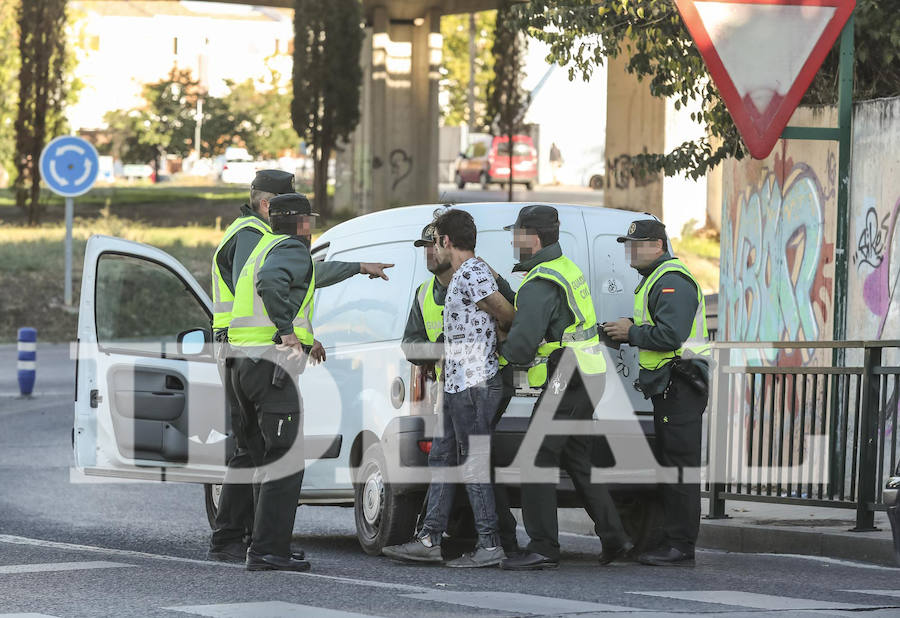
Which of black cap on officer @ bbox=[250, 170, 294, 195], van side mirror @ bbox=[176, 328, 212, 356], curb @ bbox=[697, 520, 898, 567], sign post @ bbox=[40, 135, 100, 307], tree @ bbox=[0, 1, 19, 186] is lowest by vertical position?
curb @ bbox=[697, 520, 898, 567]

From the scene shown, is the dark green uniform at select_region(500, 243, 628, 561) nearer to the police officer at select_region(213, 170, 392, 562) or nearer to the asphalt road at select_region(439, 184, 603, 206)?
the police officer at select_region(213, 170, 392, 562)

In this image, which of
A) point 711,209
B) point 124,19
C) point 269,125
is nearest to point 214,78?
point 124,19

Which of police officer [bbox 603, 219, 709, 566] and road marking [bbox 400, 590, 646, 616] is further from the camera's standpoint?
police officer [bbox 603, 219, 709, 566]

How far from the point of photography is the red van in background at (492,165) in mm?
53500

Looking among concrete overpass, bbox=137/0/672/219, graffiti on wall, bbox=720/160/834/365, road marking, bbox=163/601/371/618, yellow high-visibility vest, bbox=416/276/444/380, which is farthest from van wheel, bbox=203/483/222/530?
concrete overpass, bbox=137/0/672/219

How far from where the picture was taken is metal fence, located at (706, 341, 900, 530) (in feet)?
30.9

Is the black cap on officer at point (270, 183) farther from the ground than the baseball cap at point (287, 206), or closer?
farther from the ground

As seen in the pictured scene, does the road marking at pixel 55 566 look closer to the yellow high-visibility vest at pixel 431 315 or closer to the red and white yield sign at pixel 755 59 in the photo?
the yellow high-visibility vest at pixel 431 315

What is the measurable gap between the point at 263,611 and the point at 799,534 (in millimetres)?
4067

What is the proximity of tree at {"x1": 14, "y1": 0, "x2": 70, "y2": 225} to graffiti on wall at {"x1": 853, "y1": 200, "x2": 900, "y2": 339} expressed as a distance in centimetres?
2235

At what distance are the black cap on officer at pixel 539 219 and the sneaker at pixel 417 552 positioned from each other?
169 cm

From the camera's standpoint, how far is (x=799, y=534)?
957cm

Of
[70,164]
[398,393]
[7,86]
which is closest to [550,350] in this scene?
[398,393]

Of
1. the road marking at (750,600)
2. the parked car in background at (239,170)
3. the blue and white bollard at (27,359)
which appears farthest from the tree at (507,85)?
the parked car in background at (239,170)
